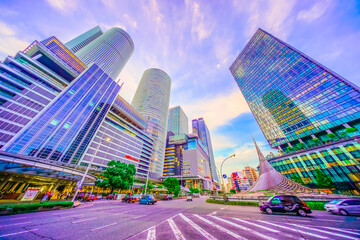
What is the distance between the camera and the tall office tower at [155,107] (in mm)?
90488

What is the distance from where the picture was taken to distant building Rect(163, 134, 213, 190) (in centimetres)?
8919

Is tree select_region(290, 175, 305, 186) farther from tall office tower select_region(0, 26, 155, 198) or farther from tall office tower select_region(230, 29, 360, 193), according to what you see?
tall office tower select_region(0, 26, 155, 198)

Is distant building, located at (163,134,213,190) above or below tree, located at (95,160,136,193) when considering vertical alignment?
above

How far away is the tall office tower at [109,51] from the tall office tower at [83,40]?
4.19 meters

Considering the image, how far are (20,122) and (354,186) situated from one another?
99177mm

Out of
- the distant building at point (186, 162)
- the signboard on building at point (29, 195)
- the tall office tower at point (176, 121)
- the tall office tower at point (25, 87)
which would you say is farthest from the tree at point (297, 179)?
the tall office tower at point (176, 121)

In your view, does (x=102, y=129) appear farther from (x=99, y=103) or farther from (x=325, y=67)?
(x=325, y=67)

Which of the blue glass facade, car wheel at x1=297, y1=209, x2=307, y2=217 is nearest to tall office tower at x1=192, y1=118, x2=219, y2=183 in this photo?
the blue glass facade

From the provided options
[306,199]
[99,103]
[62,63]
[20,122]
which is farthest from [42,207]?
[62,63]

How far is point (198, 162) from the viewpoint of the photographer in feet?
311

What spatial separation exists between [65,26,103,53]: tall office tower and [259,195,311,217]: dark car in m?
125

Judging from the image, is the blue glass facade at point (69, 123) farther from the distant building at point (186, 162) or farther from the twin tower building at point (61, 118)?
the distant building at point (186, 162)

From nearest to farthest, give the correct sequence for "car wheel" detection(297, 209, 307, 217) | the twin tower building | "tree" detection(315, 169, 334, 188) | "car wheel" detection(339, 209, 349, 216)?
"car wheel" detection(297, 209, 307, 217), "car wheel" detection(339, 209, 349, 216), the twin tower building, "tree" detection(315, 169, 334, 188)

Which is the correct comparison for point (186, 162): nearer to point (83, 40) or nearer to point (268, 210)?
point (268, 210)
